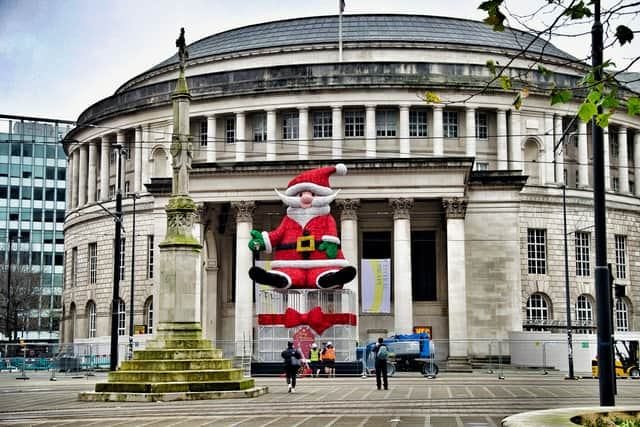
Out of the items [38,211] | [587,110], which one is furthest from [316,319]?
[38,211]

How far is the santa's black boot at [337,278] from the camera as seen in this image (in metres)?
50.6

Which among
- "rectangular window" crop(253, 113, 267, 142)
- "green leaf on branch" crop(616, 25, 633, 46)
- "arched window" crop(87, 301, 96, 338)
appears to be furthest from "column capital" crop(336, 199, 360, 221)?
"green leaf on branch" crop(616, 25, 633, 46)

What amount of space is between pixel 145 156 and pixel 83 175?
1118cm

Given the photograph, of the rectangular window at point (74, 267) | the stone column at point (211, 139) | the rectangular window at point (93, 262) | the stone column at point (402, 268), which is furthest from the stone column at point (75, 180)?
the stone column at point (402, 268)

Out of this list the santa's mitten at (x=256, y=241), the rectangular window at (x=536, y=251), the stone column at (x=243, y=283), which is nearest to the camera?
the santa's mitten at (x=256, y=241)

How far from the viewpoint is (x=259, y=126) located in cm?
7638

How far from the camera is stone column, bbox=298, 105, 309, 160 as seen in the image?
241ft

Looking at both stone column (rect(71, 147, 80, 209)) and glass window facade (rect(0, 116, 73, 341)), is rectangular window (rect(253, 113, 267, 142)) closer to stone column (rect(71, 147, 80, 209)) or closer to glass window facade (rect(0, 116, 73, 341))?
stone column (rect(71, 147, 80, 209))

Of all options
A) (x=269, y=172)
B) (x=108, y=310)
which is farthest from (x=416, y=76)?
(x=108, y=310)

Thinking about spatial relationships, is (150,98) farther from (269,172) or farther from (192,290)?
(192,290)

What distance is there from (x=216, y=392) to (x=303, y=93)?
4534 cm

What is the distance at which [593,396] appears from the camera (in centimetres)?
3238

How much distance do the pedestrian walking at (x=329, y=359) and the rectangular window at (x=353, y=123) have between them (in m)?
27.3

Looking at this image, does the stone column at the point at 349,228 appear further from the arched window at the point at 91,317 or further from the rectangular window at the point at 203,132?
the arched window at the point at 91,317
